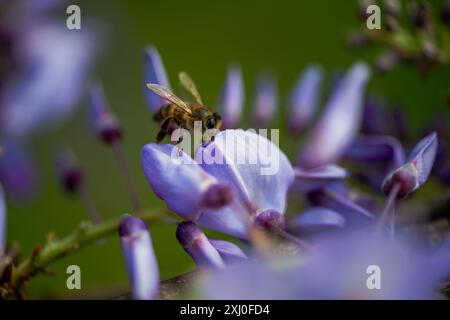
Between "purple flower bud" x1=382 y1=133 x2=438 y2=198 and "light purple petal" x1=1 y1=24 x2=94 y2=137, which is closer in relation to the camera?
"purple flower bud" x1=382 y1=133 x2=438 y2=198

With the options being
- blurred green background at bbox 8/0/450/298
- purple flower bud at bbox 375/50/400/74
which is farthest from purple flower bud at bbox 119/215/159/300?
blurred green background at bbox 8/0/450/298

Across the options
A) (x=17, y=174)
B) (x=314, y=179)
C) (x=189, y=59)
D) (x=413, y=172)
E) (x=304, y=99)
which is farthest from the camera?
(x=189, y=59)

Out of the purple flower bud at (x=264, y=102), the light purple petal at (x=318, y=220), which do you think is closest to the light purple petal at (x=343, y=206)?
the light purple petal at (x=318, y=220)

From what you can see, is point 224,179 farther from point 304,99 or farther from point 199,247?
point 304,99

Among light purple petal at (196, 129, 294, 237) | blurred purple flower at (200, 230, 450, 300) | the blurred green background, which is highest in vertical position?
the blurred green background

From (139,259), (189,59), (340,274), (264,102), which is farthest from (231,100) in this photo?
(189,59)

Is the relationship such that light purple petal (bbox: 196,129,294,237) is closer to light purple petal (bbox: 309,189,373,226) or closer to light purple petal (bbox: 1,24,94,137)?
light purple petal (bbox: 309,189,373,226)
